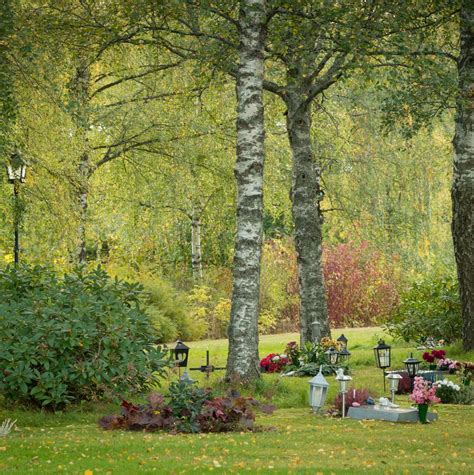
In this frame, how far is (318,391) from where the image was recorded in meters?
11.4

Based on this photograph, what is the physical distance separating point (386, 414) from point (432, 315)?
8.04 meters

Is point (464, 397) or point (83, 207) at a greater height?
Answer: point (83, 207)

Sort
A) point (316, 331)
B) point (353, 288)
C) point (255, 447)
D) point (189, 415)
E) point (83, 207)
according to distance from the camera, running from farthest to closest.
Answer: point (353, 288)
point (83, 207)
point (316, 331)
point (189, 415)
point (255, 447)

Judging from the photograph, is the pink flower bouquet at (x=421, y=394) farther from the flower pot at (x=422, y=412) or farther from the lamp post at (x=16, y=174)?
the lamp post at (x=16, y=174)

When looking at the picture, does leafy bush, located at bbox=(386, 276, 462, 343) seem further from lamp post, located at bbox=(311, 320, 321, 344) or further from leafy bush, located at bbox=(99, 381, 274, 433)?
leafy bush, located at bbox=(99, 381, 274, 433)

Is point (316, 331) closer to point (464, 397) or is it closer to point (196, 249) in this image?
point (464, 397)

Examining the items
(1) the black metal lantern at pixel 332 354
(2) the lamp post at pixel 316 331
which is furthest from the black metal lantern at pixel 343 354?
(2) the lamp post at pixel 316 331

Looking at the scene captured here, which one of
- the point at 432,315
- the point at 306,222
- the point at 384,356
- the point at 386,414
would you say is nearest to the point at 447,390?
the point at 384,356

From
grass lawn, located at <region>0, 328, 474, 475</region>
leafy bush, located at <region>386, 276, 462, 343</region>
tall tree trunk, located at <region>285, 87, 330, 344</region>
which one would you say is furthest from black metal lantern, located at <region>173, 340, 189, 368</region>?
leafy bush, located at <region>386, 276, 462, 343</region>

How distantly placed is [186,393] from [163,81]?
11.4 m

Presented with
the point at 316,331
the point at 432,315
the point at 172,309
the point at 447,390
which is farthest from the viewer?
the point at 172,309

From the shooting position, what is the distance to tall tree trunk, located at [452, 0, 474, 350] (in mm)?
16203

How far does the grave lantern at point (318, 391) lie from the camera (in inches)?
447

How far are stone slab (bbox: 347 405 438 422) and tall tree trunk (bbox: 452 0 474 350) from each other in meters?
5.80
